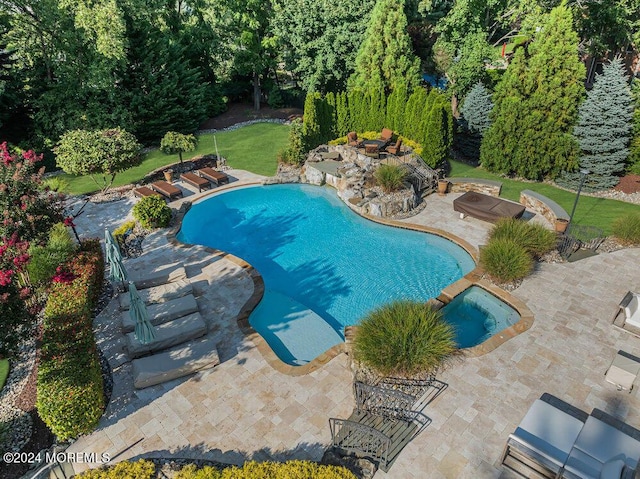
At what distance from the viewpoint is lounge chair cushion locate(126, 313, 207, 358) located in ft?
37.8

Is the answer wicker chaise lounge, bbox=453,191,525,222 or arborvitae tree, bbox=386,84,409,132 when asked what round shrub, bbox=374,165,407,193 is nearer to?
wicker chaise lounge, bbox=453,191,525,222

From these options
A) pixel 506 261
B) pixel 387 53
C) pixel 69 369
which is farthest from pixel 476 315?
pixel 387 53

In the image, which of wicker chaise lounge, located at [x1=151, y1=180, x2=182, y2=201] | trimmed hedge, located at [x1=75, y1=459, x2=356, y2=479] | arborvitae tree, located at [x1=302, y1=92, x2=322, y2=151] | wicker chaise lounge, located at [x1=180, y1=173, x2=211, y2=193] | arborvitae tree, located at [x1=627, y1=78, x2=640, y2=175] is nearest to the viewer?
trimmed hedge, located at [x1=75, y1=459, x2=356, y2=479]

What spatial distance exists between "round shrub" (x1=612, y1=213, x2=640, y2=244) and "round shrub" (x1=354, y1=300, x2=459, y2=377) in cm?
1034

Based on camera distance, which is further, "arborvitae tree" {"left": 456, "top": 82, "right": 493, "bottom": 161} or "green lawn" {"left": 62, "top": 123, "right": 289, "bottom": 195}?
"arborvitae tree" {"left": 456, "top": 82, "right": 493, "bottom": 161}

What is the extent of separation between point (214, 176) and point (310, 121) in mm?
8038

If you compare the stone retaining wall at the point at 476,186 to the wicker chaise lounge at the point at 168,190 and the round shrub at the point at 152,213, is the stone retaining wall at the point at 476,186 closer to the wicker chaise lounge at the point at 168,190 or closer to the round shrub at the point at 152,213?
the round shrub at the point at 152,213

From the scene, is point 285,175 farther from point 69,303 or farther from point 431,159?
point 69,303

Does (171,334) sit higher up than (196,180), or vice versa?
(196,180)

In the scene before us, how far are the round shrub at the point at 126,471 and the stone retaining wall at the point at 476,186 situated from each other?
19254 mm

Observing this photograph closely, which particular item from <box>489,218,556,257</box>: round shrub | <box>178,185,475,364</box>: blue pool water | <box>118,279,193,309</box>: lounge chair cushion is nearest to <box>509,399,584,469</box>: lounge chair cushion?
<box>178,185,475,364</box>: blue pool water

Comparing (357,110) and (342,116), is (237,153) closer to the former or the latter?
(342,116)

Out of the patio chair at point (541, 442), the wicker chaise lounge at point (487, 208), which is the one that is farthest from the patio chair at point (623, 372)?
the wicker chaise lounge at point (487, 208)

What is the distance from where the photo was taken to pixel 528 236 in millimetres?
15398
